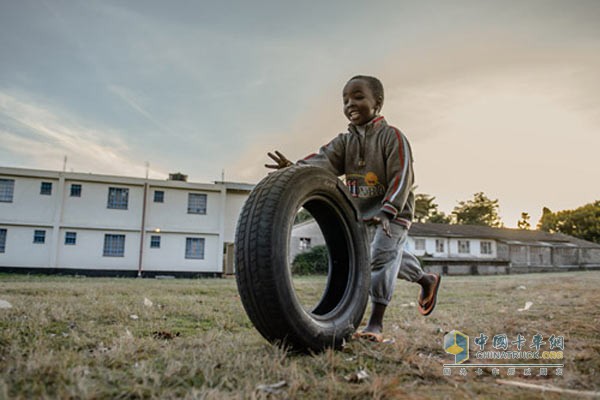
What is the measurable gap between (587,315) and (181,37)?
9501 millimetres

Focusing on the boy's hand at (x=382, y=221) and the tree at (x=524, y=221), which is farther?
the tree at (x=524, y=221)

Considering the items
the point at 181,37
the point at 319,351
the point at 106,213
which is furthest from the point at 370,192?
the point at 106,213

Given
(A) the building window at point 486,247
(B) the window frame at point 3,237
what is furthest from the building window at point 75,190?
(A) the building window at point 486,247

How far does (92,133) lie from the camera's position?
1487cm

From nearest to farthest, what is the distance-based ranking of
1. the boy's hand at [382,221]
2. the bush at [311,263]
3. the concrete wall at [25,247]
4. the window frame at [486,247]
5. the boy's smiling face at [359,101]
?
the boy's hand at [382,221] → the boy's smiling face at [359,101] → the concrete wall at [25,247] → the bush at [311,263] → the window frame at [486,247]

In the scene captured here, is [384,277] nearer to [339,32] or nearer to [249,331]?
[249,331]

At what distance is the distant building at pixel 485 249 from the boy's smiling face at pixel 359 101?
986 inches

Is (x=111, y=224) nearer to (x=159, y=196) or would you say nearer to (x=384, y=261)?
(x=159, y=196)

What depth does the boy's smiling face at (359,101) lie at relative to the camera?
3045 mm

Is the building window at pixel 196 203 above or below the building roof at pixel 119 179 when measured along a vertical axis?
below

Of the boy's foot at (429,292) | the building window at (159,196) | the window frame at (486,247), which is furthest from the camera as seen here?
the window frame at (486,247)

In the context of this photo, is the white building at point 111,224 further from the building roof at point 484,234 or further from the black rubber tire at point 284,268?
the black rubber tire at point 284,268

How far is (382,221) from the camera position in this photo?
9.32 ft

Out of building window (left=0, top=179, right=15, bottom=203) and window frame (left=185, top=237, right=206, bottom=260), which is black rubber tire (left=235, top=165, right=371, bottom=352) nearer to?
window frame (left=185, top=237, right=206, bottom=260)
